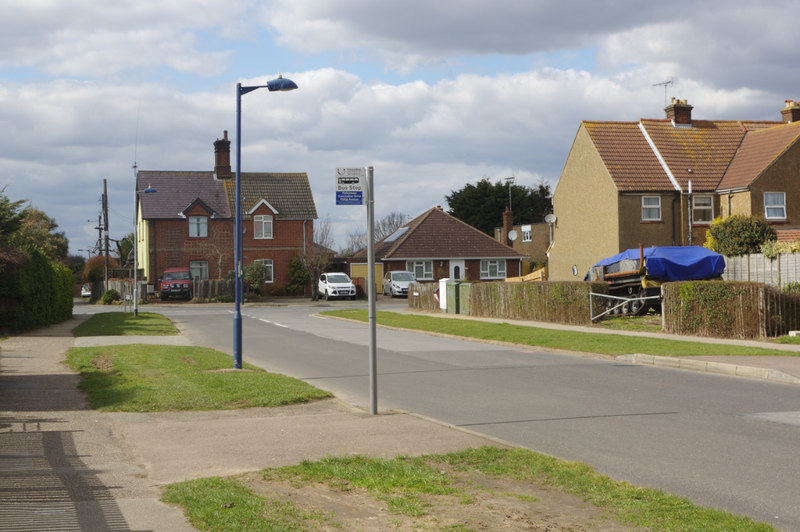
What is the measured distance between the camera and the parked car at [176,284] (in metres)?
58.5

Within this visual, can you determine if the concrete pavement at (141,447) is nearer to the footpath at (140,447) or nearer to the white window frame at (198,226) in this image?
the footpath at (140,447)

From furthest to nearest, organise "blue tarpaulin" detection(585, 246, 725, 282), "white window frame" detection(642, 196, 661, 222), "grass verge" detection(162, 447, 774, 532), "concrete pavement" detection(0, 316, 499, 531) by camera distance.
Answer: "white window frame" detection(642, 196, 661, 222)
"blue tarpaulin" detection(585, 246, 725, 282)
"concrete pavement" detection(0, 316, 499, 531)
"grass verge" detection(162, 447, 774, 532)

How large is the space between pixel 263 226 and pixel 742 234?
134 ft

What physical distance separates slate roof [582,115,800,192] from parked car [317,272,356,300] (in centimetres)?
2127

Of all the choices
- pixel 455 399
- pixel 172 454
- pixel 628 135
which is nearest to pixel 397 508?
pixel 172 454

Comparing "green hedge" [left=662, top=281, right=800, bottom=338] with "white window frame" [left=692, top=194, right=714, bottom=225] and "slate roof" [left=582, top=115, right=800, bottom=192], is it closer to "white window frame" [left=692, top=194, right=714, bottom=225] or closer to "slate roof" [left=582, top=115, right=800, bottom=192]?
"slate roof" [left=582, top=115, right=800, bottom=192]

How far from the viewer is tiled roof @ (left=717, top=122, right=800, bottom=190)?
40125 millimetres

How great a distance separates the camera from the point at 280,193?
6800 cm

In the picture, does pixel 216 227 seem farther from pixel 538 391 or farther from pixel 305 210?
pixel 538 391

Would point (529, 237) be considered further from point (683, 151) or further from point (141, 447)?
point (141, 447)

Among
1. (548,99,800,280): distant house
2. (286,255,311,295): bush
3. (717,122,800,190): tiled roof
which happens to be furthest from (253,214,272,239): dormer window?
(717,122,800,190): tiled roof

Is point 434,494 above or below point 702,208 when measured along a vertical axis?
below

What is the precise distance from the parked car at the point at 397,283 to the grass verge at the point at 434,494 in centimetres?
5136

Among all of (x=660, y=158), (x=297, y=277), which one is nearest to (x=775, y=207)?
(x=660, y=158)
